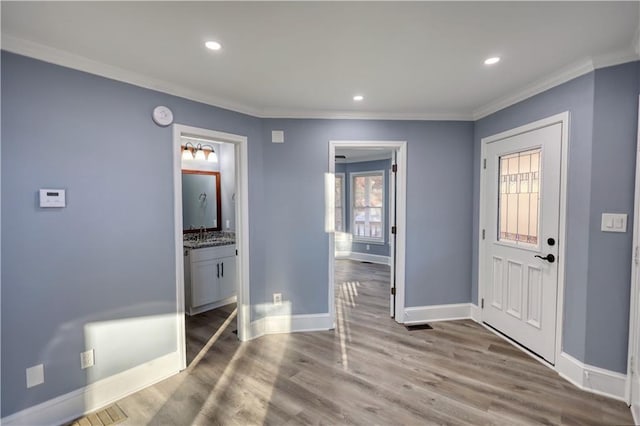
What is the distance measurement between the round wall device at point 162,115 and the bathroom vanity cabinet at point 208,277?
179 centimetres

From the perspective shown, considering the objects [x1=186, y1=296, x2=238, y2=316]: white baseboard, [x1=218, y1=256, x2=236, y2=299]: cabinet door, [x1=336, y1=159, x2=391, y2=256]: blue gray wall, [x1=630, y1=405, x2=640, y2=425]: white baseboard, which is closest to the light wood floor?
[x1=630, y1=405, x2=640, y2=425]: white baseboard

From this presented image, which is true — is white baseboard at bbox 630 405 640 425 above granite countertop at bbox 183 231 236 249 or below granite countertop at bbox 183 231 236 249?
below

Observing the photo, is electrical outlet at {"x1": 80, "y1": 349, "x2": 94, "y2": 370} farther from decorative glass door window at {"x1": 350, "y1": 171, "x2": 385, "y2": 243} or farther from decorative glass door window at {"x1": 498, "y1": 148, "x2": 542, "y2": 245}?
decorative glass door window at {"x1": 350, "y1": 171, "x2": 385, "y2": 243}

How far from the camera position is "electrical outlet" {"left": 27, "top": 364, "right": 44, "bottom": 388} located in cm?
191

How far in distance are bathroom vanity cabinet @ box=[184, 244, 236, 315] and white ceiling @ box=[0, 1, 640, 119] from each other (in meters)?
2.00

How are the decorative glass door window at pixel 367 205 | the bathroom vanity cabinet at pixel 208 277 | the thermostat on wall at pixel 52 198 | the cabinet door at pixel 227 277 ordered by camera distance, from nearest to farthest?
the thermostat on wall at pixel 52 198 < the bathroom vanity cabinet at pixel 208 277 < the cabinet door at pixel 227 277 < the decorative glass door window at pixel 367 205

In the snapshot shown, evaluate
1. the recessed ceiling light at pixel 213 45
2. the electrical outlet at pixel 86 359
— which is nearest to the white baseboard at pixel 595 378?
the recessed ceiling light at pixel 213 45

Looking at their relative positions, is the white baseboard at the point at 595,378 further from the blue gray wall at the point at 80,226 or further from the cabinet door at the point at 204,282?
the cabinet door at the point at 204,282

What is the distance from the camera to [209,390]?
93.2 inches

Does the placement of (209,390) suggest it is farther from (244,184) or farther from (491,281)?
(491,281)

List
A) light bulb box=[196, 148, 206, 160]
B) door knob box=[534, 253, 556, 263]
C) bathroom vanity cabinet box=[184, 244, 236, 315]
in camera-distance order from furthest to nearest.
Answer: light bulb box=[196, 148, 206, 160]
bathroom vanity cabinet box=[184, 244, 236, 315]
door knob box=[534, 253, 556, 263]

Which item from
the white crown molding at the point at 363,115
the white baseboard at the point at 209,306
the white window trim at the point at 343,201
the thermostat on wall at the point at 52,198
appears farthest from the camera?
the white window trim at the point at 343,201

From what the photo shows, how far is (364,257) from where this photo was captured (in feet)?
24.2

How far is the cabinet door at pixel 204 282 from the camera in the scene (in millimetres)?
3828
